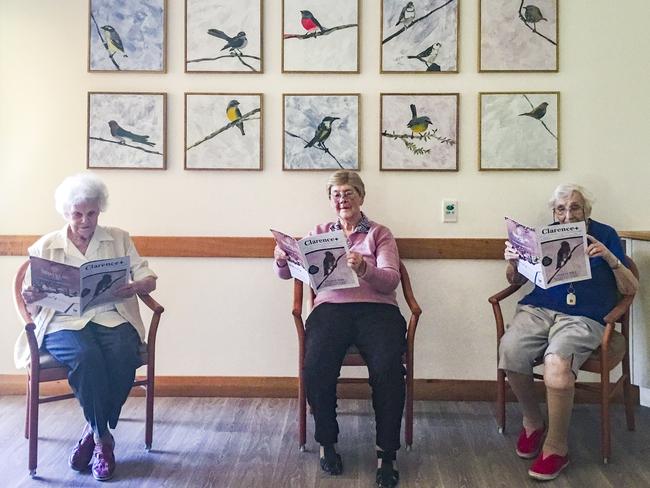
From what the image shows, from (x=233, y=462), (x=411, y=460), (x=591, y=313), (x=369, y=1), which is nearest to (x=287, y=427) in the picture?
(x=233, y=462)

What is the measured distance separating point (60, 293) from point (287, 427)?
1.20 m

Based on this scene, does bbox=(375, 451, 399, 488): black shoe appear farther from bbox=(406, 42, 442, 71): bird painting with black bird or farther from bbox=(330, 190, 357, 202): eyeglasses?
bbox=(406, 42, 442, 71): bird painting with black bird

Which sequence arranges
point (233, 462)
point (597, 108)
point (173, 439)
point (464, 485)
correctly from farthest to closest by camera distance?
point (597, 108) → point (173, 439) → point (233, 462) → point (464, 485)

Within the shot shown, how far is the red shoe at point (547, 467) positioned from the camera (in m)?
2.18

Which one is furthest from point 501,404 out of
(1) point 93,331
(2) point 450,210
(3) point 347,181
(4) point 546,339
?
(1) point 93,331

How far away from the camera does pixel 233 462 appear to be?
2332mm

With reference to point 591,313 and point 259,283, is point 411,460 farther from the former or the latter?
point 259,283

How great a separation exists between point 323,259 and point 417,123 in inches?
41.9

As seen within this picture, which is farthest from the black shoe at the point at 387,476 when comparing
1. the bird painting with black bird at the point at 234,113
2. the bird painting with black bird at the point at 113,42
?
the bird painting with black bird at the point at 113,42

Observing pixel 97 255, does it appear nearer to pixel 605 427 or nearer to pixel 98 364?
pixel 98 364

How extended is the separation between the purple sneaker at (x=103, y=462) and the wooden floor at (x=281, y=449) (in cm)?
4

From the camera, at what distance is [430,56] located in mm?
2951

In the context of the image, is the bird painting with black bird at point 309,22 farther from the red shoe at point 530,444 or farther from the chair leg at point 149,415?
→ the red shoe at point 530,444

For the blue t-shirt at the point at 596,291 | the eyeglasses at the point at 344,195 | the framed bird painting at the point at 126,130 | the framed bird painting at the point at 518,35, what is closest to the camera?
the blue t-shirt at the point at 596,291
